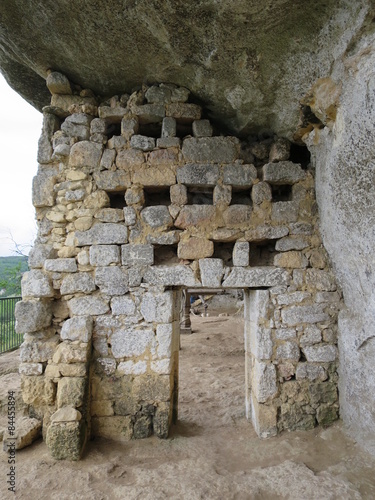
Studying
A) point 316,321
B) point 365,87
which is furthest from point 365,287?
point 365,87

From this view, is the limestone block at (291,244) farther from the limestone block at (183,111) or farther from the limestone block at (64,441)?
the limestone block at (64,441)

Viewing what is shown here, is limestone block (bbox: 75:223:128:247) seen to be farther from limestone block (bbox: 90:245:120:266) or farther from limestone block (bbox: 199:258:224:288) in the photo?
limestone block (bbox: 199:258:224:288)

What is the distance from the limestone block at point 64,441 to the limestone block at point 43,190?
6.91 ft

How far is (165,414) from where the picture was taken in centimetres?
304

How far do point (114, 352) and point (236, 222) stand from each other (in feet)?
5.94

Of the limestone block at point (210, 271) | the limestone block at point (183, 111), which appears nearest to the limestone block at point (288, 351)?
the limestone block at point (210, 271)

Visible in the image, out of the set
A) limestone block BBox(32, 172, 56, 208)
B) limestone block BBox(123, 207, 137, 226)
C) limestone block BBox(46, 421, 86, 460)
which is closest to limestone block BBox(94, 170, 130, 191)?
limestone block BBox(123, 207, 137, 226)

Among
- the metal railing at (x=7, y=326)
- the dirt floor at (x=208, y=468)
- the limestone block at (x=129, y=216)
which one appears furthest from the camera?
the metal railing at (x=7, y=326)

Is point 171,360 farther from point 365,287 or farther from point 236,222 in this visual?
point 365,287

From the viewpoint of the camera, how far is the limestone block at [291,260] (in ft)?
10.6

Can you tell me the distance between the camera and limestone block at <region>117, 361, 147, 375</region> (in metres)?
3.08

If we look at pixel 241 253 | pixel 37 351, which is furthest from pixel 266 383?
pixel 37 351

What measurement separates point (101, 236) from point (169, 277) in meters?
0.82

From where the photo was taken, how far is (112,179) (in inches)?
128
